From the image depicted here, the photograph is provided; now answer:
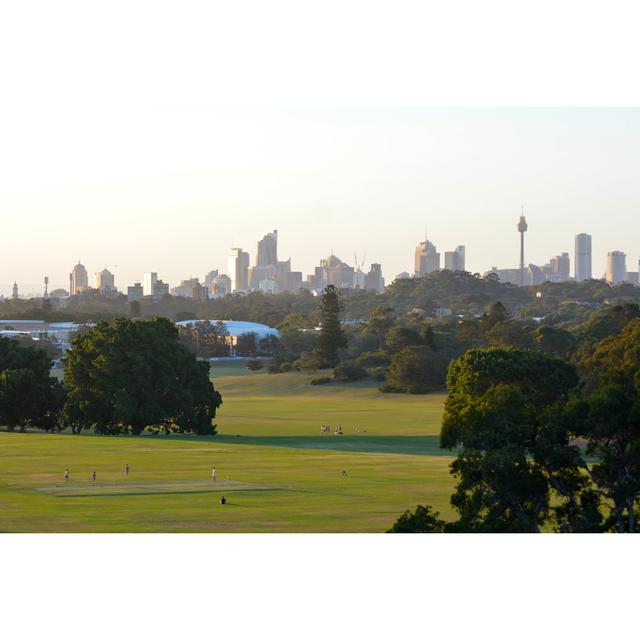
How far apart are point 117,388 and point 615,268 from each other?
2697 inches

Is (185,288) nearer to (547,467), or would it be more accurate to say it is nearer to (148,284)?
(148,284)

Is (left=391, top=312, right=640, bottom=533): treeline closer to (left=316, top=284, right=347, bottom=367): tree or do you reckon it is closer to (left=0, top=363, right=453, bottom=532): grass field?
(left=0, top=363, right=453, bottom=532): grass field

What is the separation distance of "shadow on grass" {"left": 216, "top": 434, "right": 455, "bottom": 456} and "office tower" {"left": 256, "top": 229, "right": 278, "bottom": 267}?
75770mm

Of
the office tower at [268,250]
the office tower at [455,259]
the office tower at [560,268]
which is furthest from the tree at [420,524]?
the office tower at [455,259]

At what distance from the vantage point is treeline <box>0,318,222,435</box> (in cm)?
4275

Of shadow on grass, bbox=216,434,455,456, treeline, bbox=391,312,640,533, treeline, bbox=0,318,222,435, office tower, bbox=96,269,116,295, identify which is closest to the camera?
treeline, bbox=391,312,640,533

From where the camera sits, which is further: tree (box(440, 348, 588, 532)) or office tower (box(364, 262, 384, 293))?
office tower (box(364, 262, 384, 293))

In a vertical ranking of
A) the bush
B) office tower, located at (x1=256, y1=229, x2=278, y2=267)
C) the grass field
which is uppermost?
office tower, located at (x1=256, y1=229, x2=278, y2=267)

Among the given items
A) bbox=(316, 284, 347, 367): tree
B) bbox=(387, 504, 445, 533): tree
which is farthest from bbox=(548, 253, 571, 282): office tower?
bbox=(387, 504, 445, 533): tree

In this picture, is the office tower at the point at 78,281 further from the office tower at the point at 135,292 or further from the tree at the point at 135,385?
the tree at the point at 135,385

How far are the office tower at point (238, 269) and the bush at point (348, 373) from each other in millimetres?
54607
